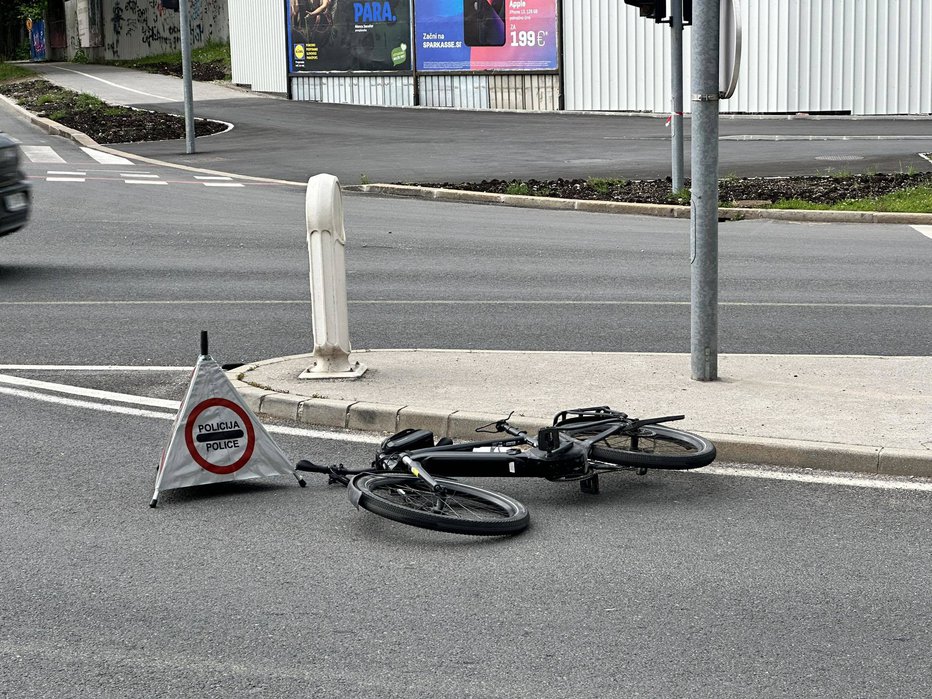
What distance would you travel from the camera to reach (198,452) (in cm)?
624

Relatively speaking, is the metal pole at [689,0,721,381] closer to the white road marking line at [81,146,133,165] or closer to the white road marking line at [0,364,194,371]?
the white road marking line at [0,364,194,371]

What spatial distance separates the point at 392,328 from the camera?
34.5ft

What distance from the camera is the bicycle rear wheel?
6180 millimetres

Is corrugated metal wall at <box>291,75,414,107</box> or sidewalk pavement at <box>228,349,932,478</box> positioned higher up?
corrugated metal wall at <box>291,75,414,107</box>

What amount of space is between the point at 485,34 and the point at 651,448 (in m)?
29.6

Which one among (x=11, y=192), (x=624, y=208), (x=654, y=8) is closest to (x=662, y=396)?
(x=654, y=8)

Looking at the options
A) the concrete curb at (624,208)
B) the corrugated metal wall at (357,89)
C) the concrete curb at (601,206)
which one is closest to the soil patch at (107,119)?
the concrete curb at (601,206)

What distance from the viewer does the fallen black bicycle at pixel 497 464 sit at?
564cm

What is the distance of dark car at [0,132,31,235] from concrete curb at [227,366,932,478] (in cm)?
532

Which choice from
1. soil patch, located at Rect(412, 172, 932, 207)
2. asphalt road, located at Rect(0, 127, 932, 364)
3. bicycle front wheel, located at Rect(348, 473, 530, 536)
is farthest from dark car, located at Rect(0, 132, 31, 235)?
soil patch, located at Rect(412, 172, 932, 207)

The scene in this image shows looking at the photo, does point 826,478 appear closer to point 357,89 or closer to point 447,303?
point 447,303

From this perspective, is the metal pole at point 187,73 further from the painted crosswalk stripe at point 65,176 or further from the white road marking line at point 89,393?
the white road marking line at point 89,393

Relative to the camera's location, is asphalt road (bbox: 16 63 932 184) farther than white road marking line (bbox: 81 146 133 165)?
No

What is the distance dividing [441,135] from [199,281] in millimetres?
17074
